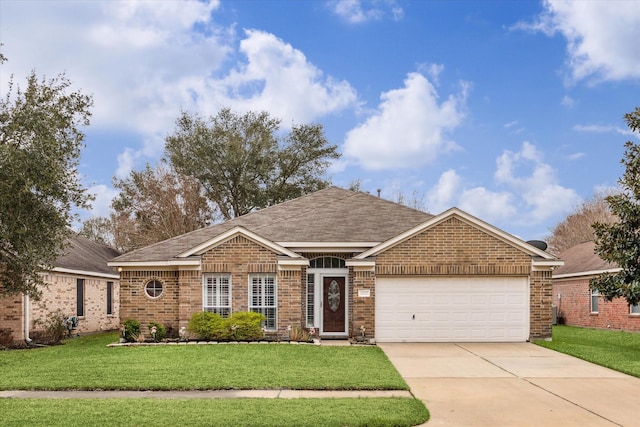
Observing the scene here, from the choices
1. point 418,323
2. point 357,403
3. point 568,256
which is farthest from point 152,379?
point 568,256

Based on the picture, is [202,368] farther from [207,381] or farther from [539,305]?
[539,305]

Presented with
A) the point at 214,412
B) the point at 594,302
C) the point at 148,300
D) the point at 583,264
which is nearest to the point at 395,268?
the point at 148,300

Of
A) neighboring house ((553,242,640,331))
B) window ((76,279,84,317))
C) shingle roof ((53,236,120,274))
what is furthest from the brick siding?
window ((76,279,84,317))

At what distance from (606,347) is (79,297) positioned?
19.4 m

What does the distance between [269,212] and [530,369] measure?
13.1 metres

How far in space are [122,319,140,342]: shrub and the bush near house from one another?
6.05 feet

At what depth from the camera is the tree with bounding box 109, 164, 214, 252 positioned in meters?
42.5

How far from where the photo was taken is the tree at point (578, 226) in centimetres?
5075

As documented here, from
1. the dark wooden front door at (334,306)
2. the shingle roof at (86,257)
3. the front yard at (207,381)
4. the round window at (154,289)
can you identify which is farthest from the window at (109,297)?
the dark wooden front door at (334,306)

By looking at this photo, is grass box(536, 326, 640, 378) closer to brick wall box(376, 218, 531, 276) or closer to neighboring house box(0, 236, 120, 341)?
brick wall box(376, 218, 531, 276)

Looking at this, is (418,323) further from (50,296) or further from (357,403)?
(50,296)

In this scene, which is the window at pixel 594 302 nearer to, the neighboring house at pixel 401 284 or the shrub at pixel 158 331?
the neighboring house at pixel 401 284

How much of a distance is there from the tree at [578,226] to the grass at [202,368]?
37567 mm

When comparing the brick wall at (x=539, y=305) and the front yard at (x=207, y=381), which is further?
the brick wall at (x=539, y=305)
